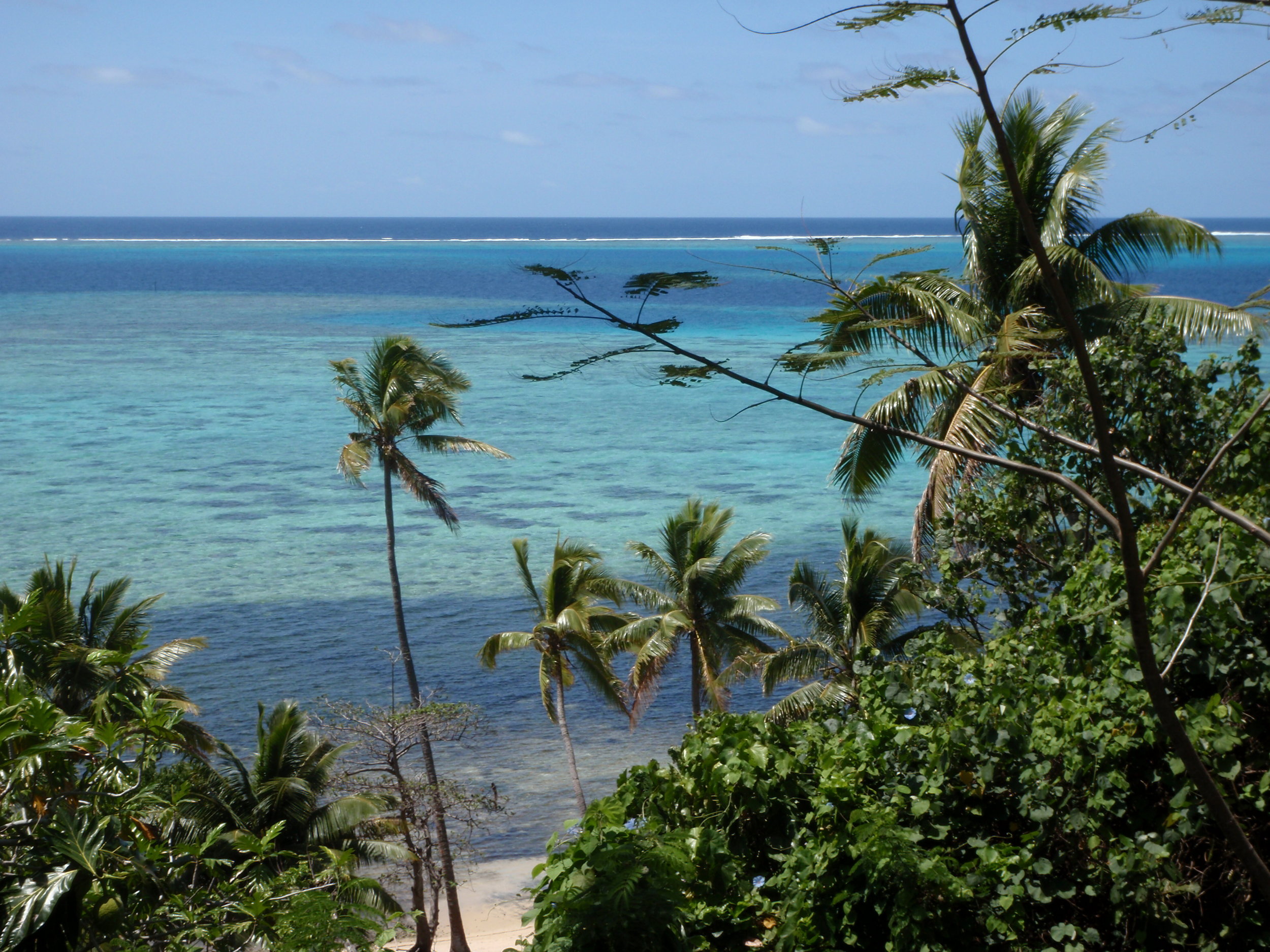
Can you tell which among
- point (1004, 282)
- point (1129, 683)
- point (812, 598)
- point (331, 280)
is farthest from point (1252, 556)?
point (331, 280)

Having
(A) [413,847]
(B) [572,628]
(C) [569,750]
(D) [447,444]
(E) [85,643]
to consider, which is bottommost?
(A) [413,847]

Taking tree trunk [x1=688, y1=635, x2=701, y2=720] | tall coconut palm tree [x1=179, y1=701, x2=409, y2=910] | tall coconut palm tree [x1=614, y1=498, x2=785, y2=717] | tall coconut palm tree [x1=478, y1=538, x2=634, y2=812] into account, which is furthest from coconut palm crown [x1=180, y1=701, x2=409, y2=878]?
tree trunk [x1=688, y1=635, x2=701, y2=720]

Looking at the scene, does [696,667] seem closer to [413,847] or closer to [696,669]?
[696,669]

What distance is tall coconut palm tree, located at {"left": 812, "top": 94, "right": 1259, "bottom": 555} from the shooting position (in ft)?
41.9

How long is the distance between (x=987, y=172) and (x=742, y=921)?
12336 millimetres

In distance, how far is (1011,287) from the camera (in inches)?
547

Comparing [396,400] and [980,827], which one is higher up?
[396,400]

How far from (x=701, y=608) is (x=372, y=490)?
33175 mm

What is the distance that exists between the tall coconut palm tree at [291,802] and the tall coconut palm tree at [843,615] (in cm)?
759

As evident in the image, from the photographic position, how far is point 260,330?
328 ft

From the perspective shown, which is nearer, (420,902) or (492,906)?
(420,902)

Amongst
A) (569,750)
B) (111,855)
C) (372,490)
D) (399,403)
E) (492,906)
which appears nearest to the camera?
(111,855)

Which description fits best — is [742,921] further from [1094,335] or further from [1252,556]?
[1094,335]

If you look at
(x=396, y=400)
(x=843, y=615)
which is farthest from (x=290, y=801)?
(x=396, y=400)
